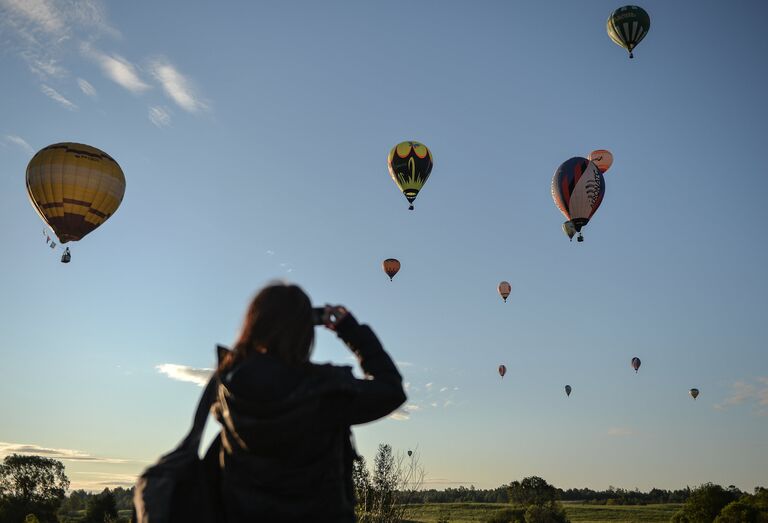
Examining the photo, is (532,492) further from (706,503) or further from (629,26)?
(629,26)

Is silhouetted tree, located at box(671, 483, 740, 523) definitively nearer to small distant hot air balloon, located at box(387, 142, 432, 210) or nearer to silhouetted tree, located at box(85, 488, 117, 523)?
small distant hot air balloon, located at box(387, 142, 432, 210)

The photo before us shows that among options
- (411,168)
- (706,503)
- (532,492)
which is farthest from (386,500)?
(532,492)

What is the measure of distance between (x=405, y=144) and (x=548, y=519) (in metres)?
58.0

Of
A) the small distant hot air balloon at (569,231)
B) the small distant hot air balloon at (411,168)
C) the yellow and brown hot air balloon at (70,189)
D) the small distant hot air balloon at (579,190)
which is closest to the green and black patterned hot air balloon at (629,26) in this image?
the small distant hot air balloon at (579,190)

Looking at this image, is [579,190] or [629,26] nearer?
[579,190]

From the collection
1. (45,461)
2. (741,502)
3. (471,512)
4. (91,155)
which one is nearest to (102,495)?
(45,461)

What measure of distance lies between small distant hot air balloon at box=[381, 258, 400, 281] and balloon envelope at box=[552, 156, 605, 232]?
11550 mm

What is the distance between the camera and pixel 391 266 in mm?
43594

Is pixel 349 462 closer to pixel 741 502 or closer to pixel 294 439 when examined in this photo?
pixel 294 439

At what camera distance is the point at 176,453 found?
2.98 m

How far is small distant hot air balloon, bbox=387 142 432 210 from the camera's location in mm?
36625

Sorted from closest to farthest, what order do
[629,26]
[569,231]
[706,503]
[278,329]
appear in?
[278,329] → [629,26] → [569,231] → [706,503]

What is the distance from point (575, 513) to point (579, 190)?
252ft

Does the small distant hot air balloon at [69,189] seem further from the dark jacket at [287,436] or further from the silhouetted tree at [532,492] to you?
the silhouetted tree at [532,492]
